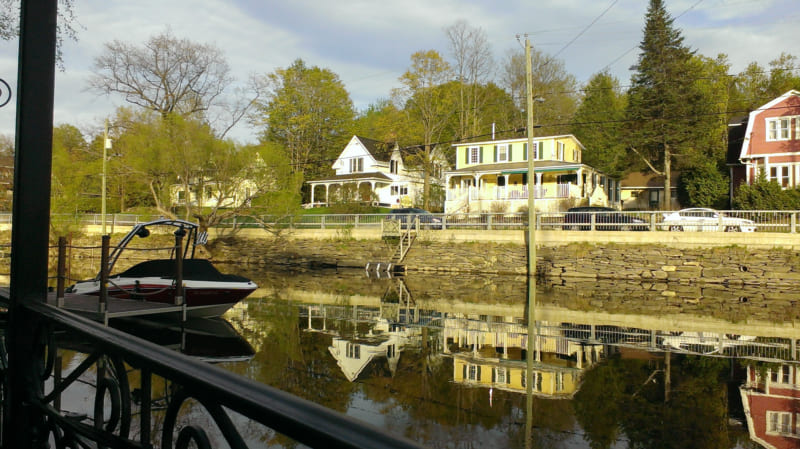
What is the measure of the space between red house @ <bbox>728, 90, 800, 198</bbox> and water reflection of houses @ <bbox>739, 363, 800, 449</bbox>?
2810 cm

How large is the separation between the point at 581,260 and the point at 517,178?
1656cm

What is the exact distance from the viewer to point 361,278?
25359mm

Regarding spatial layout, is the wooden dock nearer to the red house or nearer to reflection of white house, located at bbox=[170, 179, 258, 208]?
reflection of white house, located at bbox=[170, 179, 258, 208]

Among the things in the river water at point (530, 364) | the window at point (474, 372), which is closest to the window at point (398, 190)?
the river water at point (530, 364)

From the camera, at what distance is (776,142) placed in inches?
1329

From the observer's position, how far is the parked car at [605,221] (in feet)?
80.5

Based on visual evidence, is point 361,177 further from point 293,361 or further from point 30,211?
point 30,211

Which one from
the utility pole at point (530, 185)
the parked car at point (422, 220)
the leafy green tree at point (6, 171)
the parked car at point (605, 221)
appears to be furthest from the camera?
the parked car at point (422, 220)

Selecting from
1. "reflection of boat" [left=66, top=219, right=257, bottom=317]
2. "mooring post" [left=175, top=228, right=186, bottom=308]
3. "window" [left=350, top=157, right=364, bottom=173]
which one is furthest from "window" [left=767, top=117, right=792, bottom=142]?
"mooring post" [left=175, top=228, right=186, bottom=308]

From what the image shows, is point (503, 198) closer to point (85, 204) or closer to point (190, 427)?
point (85, 204)

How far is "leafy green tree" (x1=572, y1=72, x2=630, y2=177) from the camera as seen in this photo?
163 ft

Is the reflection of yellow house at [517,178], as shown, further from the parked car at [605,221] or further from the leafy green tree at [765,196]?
the parked car at [605,221]

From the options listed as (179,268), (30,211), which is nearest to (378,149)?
(179,268)

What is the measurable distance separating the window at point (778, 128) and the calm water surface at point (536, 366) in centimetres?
1961
